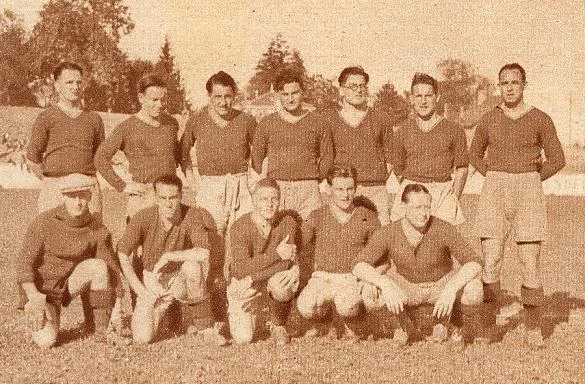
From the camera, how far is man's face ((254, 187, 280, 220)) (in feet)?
17.7

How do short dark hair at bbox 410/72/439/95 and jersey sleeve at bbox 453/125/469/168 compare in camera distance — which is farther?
jersey sleeve at bbox 453/125/469/168

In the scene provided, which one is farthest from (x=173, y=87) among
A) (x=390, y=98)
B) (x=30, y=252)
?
(x=30, y=252)

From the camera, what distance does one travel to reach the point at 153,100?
5.97m

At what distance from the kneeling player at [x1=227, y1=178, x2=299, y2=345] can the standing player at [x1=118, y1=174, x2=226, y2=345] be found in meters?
0.21

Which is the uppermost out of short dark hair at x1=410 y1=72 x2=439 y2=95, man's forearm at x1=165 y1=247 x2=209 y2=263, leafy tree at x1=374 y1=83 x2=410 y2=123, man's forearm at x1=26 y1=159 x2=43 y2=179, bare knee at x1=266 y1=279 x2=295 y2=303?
leafy tree at x1=374 y1=83 x2=410 y2=123

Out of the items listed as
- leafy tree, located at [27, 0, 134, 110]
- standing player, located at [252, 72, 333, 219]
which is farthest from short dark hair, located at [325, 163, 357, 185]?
leafy tree, located at [27, 0, 134, 110]

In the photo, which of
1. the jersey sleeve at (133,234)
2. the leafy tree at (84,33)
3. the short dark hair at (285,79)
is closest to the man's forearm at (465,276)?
the short dark hair at (285,79)

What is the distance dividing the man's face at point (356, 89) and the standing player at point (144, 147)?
1468mm

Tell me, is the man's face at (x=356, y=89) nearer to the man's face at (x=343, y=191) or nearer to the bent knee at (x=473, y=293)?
the man's face at (x=343, y=191)

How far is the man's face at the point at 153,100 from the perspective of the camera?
593 centimetres

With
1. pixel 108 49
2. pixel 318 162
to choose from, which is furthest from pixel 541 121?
pixel 108 49

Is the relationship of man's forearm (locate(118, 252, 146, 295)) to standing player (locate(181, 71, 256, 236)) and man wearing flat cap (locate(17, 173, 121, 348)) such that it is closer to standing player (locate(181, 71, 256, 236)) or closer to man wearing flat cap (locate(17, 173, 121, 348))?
man wearing flat cap (locate(17, 173, 121, 348))

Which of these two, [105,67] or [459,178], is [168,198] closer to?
[459,178]

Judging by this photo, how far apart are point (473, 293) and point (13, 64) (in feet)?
133
